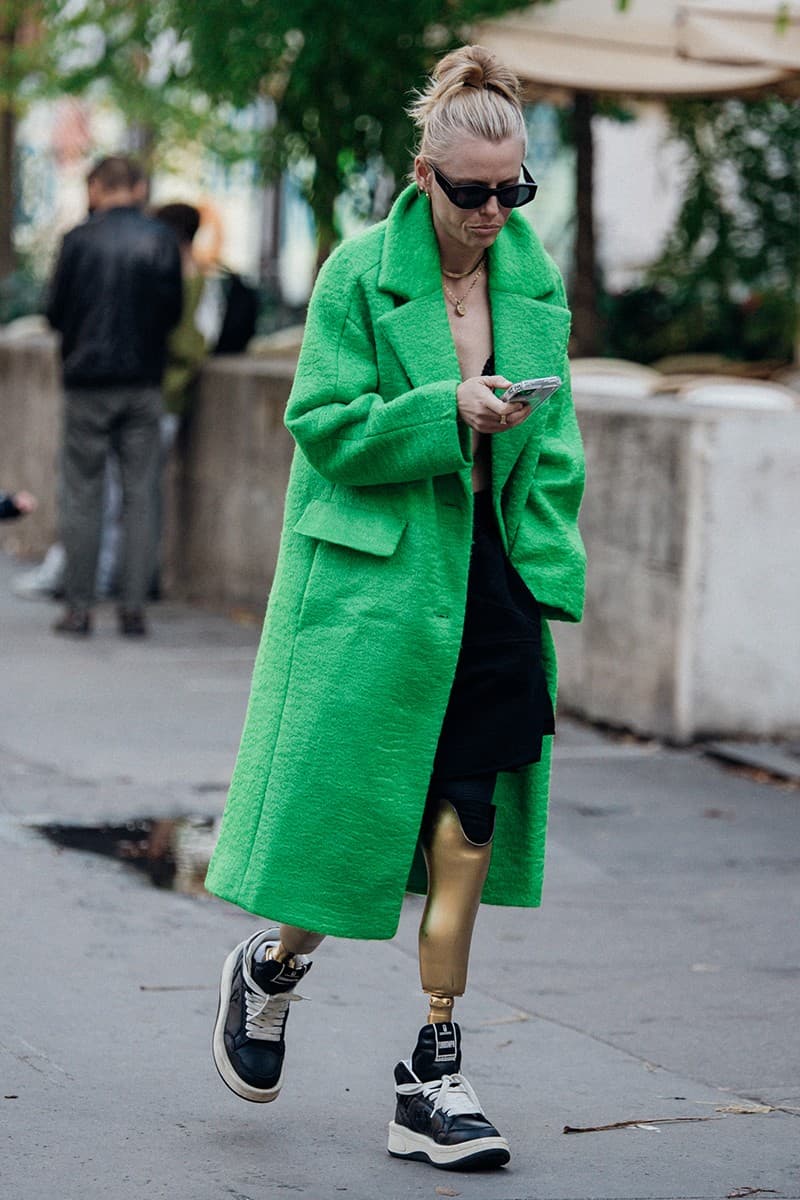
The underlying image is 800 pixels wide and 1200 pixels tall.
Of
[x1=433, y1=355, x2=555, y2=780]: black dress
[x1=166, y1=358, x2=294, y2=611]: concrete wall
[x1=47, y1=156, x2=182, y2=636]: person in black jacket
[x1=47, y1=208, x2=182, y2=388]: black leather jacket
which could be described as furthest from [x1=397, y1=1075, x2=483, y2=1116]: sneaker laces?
[x1=166, y1=358, x2=294, y2=611]: concrete wall

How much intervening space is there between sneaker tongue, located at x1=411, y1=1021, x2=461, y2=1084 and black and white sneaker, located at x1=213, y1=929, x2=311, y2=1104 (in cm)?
26

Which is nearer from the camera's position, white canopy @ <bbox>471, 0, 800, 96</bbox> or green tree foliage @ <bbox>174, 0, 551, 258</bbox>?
white canopy @ <bbox>471, 0, 800, 96</bbox>

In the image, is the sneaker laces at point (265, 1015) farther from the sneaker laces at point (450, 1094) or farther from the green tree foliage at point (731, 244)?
the green tree foliage at point (731, 244)

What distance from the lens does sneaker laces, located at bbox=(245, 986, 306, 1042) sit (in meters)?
3.97

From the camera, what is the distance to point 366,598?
12.2ft

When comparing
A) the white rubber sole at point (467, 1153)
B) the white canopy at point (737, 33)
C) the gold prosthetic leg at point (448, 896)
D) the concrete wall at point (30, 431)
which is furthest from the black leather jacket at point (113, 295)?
the white rubber sole at point (467, 1153)

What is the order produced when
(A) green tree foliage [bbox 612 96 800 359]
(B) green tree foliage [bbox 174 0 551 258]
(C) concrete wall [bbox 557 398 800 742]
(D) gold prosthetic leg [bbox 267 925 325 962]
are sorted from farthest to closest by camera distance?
1. (A) green tree foliage [bbox 612 96 800 359]
2. (B) green tree foliage [bbox 174 0 551 258]
3. (C) concrete wall [bbox 557 398 800 742]
4. (D) gold prosthetic leg [bbox 267 925 325 962]

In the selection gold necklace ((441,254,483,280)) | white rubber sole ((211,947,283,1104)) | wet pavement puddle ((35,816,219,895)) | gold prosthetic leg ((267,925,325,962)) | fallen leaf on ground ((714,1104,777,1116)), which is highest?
gold necklace ((441,254,483,280))

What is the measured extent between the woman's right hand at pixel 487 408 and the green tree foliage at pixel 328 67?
22.8 ft

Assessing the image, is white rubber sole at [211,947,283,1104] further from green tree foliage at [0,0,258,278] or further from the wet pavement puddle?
green tree foliage at [0,0,258,278]

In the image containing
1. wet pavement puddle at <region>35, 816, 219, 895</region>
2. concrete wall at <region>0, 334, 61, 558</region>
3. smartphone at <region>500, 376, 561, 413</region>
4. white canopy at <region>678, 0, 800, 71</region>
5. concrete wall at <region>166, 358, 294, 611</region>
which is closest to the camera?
smartphone at <region>500, 376, 561, 413</region>

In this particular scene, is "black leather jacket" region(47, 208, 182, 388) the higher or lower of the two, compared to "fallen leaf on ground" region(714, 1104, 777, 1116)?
higher

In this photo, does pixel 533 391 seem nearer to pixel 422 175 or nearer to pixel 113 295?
pixel 422 175

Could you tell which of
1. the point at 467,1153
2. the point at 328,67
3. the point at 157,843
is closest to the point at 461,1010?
the point at 467,1153
